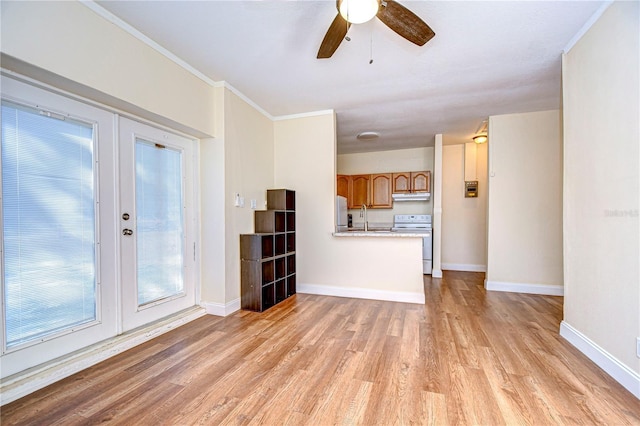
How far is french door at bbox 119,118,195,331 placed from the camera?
7.41 ft

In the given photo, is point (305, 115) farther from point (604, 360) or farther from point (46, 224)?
point (604, 360)

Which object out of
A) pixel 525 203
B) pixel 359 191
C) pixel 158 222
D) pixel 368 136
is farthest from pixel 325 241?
pixel 525 203

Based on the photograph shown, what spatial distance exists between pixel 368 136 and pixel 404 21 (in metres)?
3.14

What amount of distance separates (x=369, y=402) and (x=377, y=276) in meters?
2.10

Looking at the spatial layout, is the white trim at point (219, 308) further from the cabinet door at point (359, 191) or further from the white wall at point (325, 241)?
the cabinet door at point (359, 191)

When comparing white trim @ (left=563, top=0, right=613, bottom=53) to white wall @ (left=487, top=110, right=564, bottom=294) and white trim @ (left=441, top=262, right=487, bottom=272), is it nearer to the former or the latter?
white wall @ (left=487, top=110, right=564, bottom=294)

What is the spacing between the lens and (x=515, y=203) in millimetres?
3805

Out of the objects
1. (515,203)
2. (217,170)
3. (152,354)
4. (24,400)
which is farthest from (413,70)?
(24,400)

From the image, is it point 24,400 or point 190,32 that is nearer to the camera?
point 24,400

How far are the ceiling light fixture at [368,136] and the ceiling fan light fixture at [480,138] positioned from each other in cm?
177

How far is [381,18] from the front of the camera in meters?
1.66

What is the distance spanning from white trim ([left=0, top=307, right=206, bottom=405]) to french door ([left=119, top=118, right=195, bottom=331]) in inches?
5.4

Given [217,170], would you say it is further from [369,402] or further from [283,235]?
[369,402]

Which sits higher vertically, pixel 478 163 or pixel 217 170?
pixel 478 163
